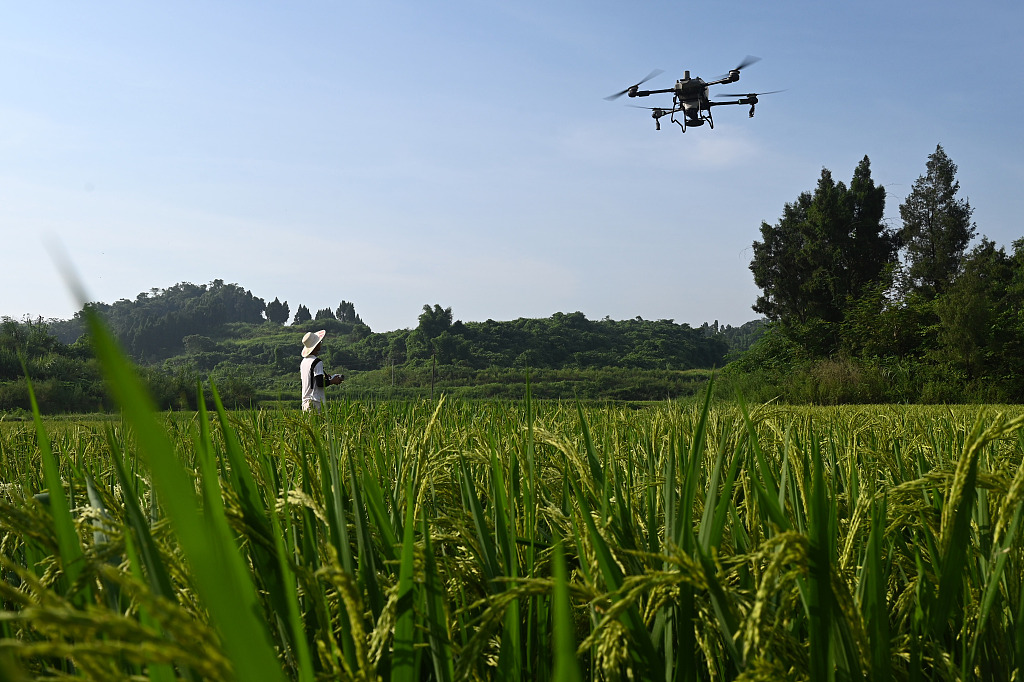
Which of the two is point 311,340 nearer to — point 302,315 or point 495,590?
point 495,590

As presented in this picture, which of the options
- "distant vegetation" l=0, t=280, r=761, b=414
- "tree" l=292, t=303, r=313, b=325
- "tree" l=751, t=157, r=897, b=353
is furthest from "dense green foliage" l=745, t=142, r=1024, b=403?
"tree" l=292, t=303, r=313, b=325

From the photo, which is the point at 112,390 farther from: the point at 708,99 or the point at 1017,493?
the point at 708,99

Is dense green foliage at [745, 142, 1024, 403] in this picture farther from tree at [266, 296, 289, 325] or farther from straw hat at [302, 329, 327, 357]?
tree at [266, 296, 289, 325]

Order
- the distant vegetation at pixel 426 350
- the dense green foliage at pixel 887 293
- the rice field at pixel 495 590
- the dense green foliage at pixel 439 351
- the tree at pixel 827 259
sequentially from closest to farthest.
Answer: the rice field at pixel 495 590 → the dense green foliage at pixel 887 293 → the tree at pixel 827 259 → the distant vegetation at pixel 426 350 → the dense green foliage at pixel 439 351

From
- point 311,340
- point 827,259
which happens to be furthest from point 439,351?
point 311,340

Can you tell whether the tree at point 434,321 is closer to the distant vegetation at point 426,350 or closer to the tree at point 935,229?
the distant vegetation at point 426,350

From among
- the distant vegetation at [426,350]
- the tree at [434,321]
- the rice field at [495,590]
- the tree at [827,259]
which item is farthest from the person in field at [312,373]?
the tree at [434,321]

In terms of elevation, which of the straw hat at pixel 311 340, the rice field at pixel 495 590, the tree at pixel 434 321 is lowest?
the rice field at pixel 495 590
